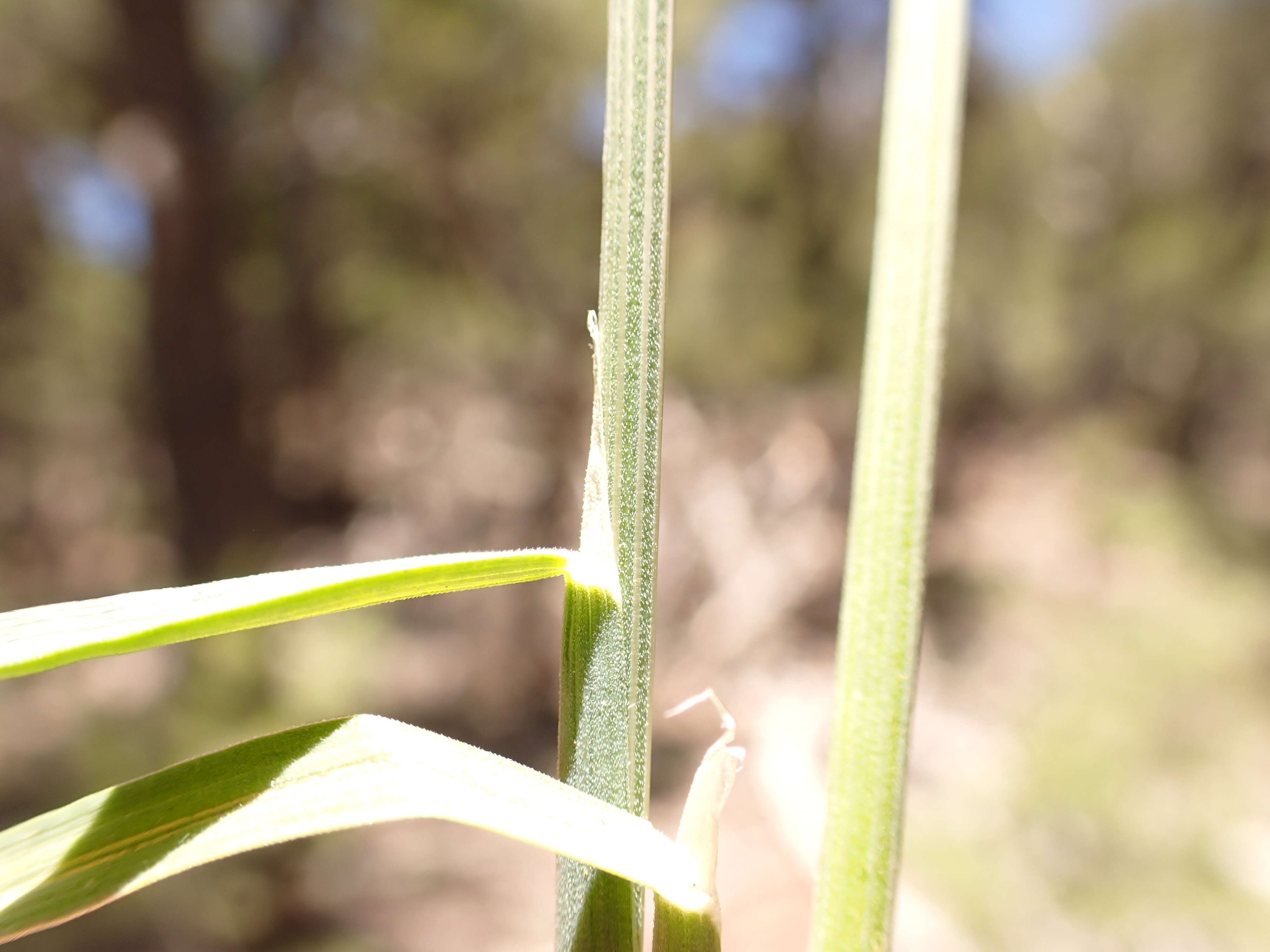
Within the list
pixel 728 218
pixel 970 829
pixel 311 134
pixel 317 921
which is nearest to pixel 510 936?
pixel 317 921

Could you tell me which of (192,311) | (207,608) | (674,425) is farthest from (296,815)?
(674,425)

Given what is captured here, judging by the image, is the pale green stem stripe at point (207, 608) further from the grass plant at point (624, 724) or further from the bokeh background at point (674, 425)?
the bokeh background at point (674, 425)

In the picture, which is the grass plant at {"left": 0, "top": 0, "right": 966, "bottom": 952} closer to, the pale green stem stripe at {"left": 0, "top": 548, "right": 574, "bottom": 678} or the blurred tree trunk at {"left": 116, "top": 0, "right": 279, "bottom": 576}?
the pale green stem stripe at {"left": 0, "top": 548, "right": 574, "bottom": 678}

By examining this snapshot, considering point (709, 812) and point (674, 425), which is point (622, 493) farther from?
point (674, 425)

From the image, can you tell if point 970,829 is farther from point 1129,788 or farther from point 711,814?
point 711,814

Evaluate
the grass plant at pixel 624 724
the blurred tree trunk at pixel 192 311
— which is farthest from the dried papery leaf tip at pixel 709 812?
the blurred tree trunk at pixel 192 311
